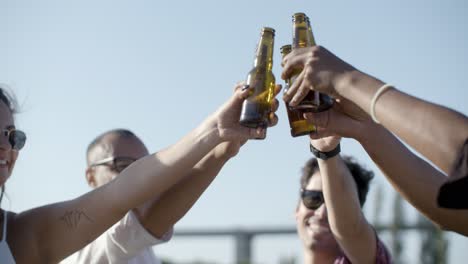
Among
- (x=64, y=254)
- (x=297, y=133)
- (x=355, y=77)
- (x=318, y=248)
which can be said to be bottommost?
(x=318, y=248)

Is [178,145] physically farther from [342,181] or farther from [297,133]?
[342,181]

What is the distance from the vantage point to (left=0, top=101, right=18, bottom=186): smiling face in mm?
3217

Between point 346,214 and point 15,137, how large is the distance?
1.79 meters

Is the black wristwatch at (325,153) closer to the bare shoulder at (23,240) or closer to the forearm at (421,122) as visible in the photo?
the forearm at (421,122)

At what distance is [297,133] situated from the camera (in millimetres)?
3211

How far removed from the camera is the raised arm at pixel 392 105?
2.10 meters

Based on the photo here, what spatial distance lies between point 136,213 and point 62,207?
42cm

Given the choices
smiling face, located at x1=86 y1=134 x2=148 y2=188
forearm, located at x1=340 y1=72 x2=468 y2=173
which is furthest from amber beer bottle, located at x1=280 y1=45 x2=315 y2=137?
smiling face, located at x1=86 y1=134 x2=148 y2=188

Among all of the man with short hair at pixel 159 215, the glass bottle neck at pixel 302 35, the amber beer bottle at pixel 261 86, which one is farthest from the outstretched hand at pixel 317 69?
the man with short hair at pixel 159 215

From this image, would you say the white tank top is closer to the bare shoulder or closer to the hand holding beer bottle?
the bare shoulder

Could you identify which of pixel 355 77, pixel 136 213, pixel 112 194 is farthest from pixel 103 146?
pixel 355 77

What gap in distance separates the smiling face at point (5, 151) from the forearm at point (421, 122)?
1.70 metres

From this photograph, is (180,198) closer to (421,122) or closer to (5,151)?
(5,151)

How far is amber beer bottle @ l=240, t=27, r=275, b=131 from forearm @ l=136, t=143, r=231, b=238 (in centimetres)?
48
